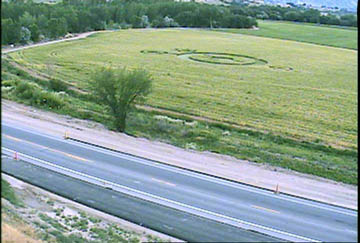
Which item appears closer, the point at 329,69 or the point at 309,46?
the point at 329,69

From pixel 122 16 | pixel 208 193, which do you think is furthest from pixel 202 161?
pixel 122 16

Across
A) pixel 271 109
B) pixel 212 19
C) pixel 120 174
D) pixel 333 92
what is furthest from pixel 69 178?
pixel 212 19

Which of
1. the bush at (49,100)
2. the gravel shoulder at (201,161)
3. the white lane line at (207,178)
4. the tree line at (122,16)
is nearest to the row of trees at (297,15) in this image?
the tree line at (122,16)

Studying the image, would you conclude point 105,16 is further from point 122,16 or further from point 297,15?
point 297,15

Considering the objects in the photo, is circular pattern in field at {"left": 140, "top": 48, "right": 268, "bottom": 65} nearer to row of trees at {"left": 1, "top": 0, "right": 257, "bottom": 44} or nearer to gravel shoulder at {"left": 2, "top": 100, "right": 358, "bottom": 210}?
row of trees at {"left": 1, "top": 0, "right": 257, "bottom": 44}

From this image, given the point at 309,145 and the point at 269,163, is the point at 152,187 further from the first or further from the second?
the point at 309,145

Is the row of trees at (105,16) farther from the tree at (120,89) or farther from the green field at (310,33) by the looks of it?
the tree at (120,89)
